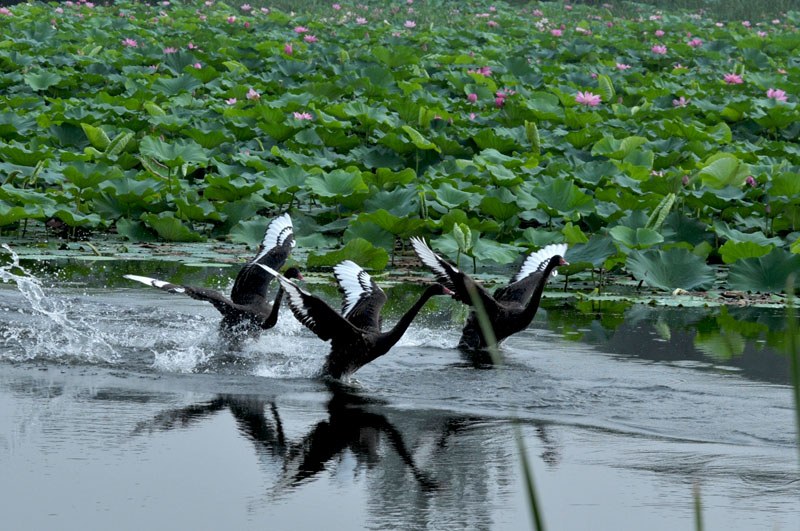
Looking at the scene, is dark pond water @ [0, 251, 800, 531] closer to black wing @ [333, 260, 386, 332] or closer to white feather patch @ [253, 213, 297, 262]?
black wing @ [333, 260, 386, 332]

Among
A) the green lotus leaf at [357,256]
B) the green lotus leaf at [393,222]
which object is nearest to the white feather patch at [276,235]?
the green lotus leaf at [357,256]

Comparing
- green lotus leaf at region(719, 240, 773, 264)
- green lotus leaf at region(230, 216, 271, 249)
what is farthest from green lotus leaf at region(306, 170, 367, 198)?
green lotus leaf at region(719, 240, 773, 264)

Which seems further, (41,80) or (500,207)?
(41,80)

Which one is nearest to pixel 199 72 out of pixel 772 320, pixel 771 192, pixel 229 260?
pixel 229 260

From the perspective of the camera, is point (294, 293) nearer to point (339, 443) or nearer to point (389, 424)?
point (389, 424)

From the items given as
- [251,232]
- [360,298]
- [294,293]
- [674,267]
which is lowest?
[251,232]

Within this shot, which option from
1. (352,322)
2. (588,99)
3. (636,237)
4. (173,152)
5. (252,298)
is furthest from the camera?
(588,99)

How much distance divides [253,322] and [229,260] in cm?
220

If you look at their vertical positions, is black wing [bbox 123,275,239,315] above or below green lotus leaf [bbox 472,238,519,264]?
above

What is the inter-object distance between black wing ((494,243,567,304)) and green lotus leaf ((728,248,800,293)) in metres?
1.24

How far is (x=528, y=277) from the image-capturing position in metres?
6.97

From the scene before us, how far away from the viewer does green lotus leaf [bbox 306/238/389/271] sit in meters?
8.30

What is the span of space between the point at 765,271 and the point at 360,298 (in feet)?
10.5

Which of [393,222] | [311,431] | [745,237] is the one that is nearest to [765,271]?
[745,237]
